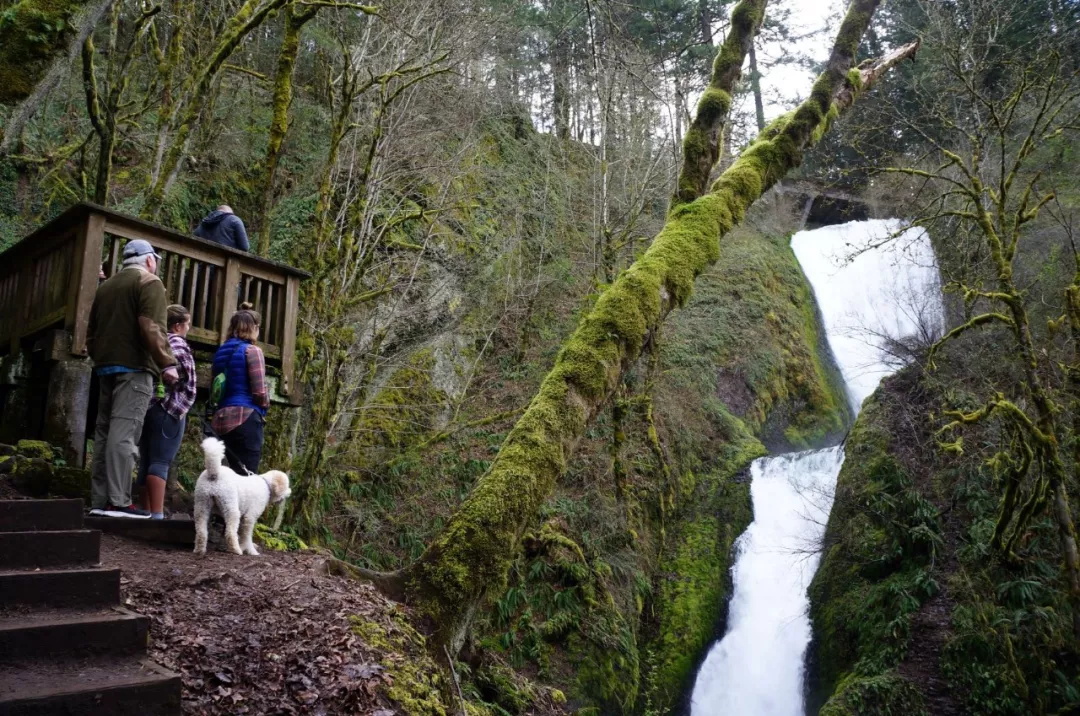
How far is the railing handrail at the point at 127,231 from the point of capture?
6.06 metres

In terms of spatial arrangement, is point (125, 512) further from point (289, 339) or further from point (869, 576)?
point (869, 576)

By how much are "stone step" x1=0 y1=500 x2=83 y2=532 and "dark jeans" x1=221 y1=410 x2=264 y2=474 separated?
167 centimetres

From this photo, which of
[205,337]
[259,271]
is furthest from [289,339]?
[205,337]

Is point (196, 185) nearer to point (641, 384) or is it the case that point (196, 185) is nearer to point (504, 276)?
point (504, 276)

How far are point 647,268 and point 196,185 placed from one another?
10569 millimetres

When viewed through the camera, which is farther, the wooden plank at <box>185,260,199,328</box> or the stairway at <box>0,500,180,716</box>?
the wooden plank at <box>185,260,199,328</box>

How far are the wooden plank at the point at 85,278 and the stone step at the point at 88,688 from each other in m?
3.54

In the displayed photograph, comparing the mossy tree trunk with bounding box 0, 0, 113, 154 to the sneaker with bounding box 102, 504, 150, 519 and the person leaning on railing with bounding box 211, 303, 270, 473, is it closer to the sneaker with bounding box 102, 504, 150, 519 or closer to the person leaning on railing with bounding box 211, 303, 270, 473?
the person leaning on railing with bounding box 211, 303, 270, 473

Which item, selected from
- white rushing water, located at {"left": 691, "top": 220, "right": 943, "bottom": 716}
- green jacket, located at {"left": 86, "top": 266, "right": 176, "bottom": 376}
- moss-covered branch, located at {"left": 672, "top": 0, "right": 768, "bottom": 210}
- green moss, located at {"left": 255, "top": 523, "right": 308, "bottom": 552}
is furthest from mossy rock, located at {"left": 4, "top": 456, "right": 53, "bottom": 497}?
white rushing water, located at {"left": 691, "top": 220, "right": 943, "bottom": 716}

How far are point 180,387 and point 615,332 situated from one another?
133 inches

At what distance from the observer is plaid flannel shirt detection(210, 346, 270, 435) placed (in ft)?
18.7

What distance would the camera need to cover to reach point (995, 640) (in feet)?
33.1

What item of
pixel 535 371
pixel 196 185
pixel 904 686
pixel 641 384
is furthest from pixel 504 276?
pixel 904 686

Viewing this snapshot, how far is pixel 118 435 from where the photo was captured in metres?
5.07
